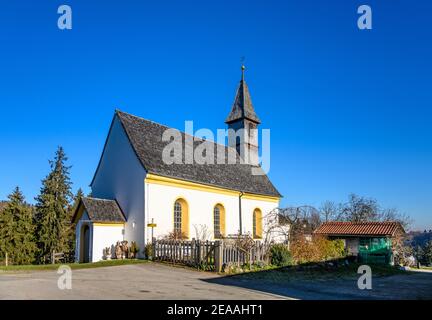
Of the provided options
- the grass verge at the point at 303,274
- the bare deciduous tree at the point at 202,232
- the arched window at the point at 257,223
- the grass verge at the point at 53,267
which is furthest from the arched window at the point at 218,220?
the grass verge at the point at 303,274

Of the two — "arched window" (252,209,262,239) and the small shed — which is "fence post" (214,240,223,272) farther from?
the small shed

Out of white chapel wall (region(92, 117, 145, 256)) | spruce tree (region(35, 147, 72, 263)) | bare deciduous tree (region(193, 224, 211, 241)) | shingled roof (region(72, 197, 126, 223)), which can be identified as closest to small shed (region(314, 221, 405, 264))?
bare deciduous tree (region(193, 224, 211, 241))

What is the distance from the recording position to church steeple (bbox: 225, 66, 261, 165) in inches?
1391

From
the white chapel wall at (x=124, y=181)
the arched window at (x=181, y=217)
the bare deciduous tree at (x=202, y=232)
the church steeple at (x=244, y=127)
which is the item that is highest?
the church steeple at (x=244, y=127)

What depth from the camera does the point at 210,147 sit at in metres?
30.9

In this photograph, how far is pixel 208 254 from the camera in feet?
56.1

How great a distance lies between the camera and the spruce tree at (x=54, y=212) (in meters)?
37.8

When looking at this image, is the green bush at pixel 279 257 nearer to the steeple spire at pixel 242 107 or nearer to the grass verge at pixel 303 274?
the grass verge at pixel 303 274

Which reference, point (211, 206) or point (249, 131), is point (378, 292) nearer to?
point (211, 206)

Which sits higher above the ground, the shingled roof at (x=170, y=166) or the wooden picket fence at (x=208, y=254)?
the shingled roof at (x=170, y=166)

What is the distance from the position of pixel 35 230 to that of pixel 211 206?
23285 mm

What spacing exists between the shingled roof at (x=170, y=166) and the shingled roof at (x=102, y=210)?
351 centimetres

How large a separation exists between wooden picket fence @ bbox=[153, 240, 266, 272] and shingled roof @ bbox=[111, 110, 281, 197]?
16.4 feet
